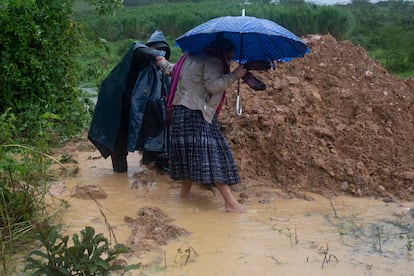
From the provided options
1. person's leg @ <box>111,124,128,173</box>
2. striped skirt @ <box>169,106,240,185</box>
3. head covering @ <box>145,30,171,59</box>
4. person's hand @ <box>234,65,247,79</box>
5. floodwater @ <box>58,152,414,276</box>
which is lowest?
floodwater @ <box>58,152,414,276</box>

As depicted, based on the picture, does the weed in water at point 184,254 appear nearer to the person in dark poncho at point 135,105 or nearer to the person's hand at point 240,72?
the person's hand at point 240,72

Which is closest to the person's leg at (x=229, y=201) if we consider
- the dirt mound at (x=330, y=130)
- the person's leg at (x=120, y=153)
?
the dirt mound at (x=330, y=130)

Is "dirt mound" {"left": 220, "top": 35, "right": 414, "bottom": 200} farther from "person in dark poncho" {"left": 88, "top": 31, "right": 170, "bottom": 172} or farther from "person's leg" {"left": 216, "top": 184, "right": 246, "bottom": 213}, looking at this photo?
"person in dark poncho" {"left": 88, "top": 31, "right": 170, "bottom": 172}

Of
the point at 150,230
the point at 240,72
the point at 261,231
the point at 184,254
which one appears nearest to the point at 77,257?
the point at 184,254

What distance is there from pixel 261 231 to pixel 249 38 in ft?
5.35

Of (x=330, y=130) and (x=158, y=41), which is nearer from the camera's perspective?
(x=158, y=41)

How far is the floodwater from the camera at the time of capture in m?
4.00

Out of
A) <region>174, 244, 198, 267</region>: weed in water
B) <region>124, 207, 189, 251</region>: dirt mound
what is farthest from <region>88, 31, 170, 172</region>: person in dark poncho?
<region>174, 244, 198, 267</region>: weed in water

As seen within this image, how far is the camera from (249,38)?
5043mm

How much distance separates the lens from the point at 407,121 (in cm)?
633

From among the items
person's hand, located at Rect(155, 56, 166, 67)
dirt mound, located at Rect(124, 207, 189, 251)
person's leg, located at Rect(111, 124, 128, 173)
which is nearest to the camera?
dirt mound, located at Rect(124, 207, 189, 251)

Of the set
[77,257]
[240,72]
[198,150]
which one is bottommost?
[77,257]

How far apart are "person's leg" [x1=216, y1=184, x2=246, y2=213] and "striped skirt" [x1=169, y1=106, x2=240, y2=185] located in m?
0.06

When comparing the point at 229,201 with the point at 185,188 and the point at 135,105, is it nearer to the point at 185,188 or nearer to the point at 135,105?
the point at 185,188
